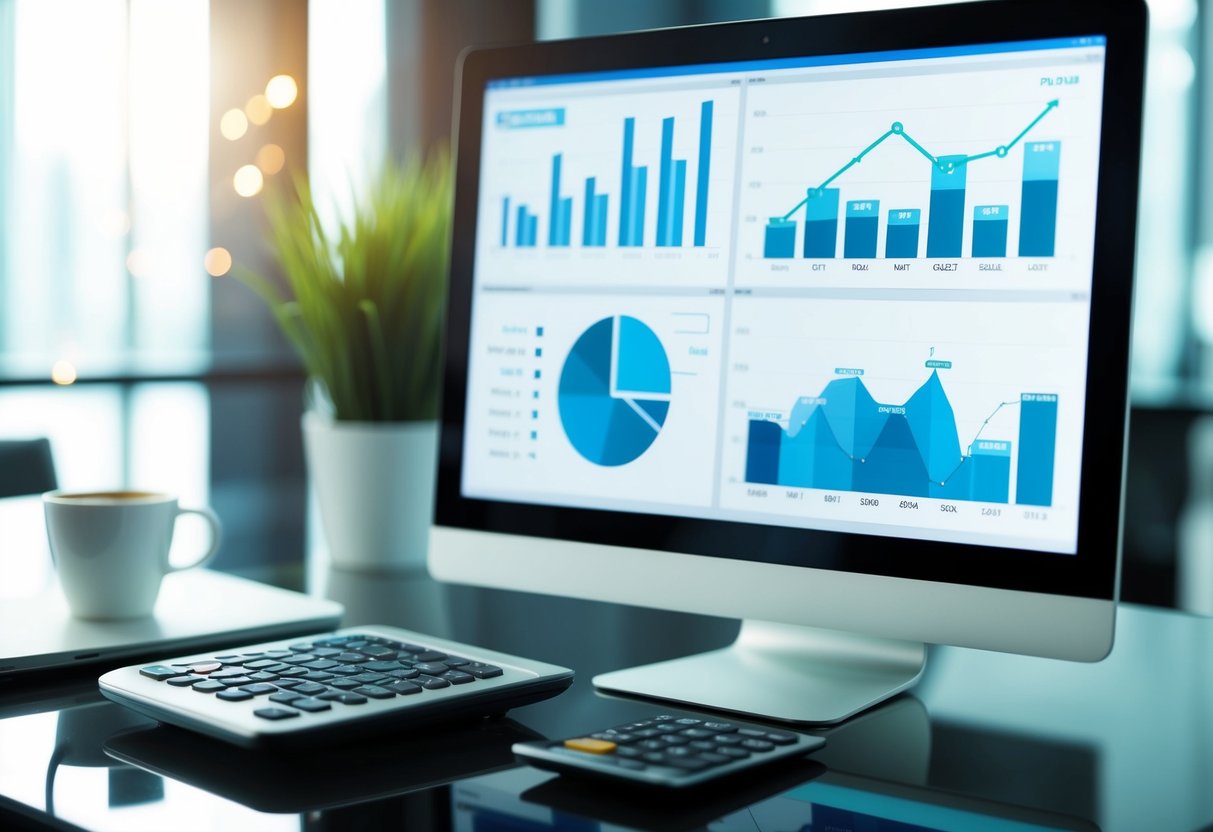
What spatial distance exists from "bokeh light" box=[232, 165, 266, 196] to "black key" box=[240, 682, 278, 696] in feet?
13.9

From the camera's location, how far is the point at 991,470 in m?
0.70

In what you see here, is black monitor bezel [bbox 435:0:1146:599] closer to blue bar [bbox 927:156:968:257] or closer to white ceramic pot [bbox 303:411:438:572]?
blue bar [bbox 927:156:968:257]

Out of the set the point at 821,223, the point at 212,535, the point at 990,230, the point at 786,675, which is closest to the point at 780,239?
the point at 821,223

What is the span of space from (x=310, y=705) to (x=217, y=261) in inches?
166

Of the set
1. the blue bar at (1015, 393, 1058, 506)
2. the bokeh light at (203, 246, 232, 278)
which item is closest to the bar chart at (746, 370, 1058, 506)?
the blue bar at (1015, 393, 1058, 506)

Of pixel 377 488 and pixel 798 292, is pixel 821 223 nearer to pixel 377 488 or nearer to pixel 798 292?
pixel 798 292

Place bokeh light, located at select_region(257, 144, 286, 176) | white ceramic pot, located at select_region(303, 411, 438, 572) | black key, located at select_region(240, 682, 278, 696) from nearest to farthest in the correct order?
black key, located at select_region(240, 682, 278, 696), white ceramic pot, located at select_region(303, 411, 438, 572), bokeh light, located at select_region(257, 144, 286, 176)

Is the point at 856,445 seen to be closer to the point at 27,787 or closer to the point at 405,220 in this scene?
the point at 27,787

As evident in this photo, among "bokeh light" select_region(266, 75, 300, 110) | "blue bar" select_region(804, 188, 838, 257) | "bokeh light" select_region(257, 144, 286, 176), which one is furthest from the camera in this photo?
"bokeh light" select_region(257, 144, 286, 176)

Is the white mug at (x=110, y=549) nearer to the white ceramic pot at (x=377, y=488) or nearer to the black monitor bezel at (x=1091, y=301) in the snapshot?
the black monitor bezel at (x=1091, y=301)

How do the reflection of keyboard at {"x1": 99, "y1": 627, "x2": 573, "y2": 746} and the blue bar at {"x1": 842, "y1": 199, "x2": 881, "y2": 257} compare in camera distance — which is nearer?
the reflection of keyboard at {"x1": 99, "y1": 627, "x2": 573, "y2": 746}

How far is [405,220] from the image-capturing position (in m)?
1.24

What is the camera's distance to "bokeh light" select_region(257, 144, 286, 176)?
4660 millimetres

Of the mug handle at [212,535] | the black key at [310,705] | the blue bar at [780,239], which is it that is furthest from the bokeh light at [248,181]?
the black key at [310,705]
